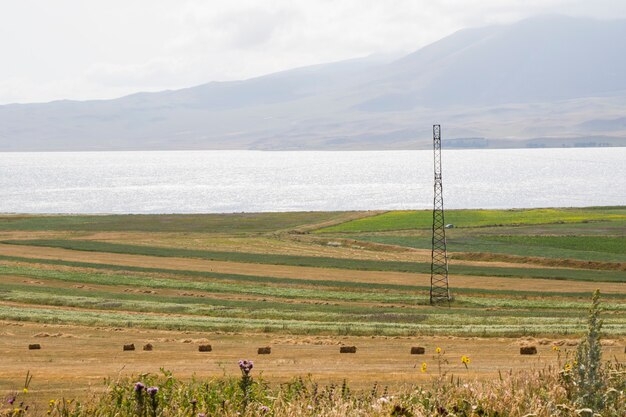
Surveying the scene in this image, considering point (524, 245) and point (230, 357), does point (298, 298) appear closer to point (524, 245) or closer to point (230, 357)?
point (230, 357)

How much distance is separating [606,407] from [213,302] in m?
41.7

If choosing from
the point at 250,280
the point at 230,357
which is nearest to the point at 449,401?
the point at 230,357

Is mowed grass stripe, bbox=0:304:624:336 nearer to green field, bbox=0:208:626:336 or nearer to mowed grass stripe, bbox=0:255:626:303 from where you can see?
green field, bbox=0:208:626:336

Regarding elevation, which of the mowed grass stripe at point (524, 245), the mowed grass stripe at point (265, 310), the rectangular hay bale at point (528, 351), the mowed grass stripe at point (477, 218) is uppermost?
the mowed grass stripe at point (477, 218)

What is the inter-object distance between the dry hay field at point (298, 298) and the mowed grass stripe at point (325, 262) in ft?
0.76

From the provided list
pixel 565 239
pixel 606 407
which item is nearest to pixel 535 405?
pixel 606 407

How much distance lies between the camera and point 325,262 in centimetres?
7669

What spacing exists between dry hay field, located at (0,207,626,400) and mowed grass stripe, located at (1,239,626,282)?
0.23 m

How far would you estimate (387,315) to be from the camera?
150 feet

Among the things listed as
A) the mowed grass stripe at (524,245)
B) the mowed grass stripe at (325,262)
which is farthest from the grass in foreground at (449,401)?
the mowed grass stripe at (524,245)

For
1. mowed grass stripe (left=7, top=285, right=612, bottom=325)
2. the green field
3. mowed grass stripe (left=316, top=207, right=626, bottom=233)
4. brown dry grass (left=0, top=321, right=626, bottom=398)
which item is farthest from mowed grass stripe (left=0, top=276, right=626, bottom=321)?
mowed grass stripe (left=316, top=207, right=626, bottom=233)

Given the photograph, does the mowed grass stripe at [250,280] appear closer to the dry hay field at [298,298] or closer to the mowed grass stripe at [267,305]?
the dry hay field at [298,298]

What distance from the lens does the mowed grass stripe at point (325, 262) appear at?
225 feet

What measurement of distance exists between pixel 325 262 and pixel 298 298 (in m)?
21.2
